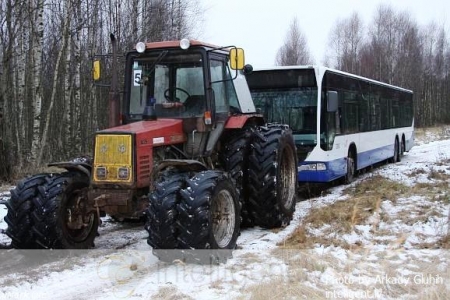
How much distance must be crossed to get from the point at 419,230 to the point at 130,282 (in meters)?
3.70

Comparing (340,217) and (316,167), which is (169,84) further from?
(316,167)

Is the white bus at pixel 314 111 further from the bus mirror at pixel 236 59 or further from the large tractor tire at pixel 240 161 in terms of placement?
the bus mirror at pixel 236 59

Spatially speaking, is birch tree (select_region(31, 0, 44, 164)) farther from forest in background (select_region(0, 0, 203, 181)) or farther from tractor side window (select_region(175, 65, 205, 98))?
tractor side window (select_region(175, 65, 205, 98))

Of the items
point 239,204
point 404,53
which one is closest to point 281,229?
point 239,204

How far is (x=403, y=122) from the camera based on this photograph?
1908 centimetres

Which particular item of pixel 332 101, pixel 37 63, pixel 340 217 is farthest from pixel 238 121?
pixel 37 63

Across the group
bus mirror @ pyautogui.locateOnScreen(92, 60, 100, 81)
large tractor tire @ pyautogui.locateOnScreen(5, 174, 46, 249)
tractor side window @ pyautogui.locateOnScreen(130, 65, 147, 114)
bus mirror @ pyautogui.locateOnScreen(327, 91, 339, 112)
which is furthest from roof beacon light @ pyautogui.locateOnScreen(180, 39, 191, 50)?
bus mirror @ pyautogui.locateOnScreen(327, 91, 339, 112)

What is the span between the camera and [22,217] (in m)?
5.80

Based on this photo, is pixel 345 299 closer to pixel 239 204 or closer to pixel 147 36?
pixel 239 204

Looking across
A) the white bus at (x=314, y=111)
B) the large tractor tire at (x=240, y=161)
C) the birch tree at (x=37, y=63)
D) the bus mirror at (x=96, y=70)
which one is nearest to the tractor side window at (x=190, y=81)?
the large tractor tire at (x=240, y=161)

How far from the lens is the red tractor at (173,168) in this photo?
5.38m

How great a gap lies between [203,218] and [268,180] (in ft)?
6.80

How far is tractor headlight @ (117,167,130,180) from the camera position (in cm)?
579

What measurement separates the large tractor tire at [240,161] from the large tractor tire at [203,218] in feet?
3.46
